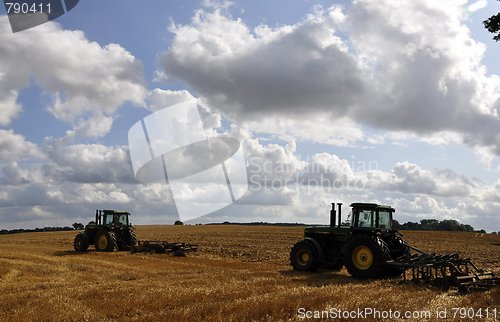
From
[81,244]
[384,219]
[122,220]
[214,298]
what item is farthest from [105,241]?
[214,298]

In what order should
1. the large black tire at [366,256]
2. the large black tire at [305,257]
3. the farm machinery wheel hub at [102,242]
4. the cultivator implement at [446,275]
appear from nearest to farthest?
the cultivator implement at [446,275]
the large black tire at [366,256]
the large black tire at [305,257]
the farm machinery wheel hub at [102,242]

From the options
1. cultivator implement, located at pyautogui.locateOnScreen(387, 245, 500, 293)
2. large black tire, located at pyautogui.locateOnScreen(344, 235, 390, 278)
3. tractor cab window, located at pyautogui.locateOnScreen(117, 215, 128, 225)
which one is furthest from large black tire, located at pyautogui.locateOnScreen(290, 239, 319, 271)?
tractor cab window, located at pyautogui.locateOnScreen(117, 215, 128, 225)

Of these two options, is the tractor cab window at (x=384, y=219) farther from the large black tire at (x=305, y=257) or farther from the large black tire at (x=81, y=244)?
the large black tire at (x=81, y=244)

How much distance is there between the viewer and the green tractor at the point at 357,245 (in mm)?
16688

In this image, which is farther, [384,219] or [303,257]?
[303,257]

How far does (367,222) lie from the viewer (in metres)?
18.0

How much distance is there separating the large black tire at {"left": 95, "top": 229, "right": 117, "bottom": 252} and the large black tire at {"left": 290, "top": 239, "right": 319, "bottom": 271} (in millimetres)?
14962

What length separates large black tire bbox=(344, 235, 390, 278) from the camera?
54.0 ft

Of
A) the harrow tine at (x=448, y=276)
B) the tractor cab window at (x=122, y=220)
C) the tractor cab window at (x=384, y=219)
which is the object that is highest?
the tractor cab window at (x=384, y=219)

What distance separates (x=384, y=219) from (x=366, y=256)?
1.92 m

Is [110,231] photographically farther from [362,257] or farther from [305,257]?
[362,257]

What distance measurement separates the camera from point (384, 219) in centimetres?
1809

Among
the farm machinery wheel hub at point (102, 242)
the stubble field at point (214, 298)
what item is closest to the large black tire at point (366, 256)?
the stubble field at point (214, 298)

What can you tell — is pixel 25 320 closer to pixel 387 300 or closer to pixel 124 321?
pixel 124 321
